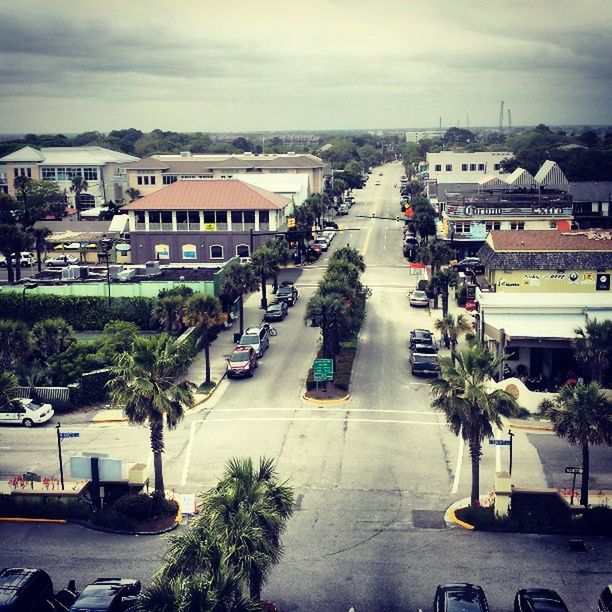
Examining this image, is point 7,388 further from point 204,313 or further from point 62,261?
point 62,261

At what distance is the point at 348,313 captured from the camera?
52.1 meters

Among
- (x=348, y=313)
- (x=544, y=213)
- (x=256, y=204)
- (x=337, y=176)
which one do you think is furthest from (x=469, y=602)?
(x=337, y=176)

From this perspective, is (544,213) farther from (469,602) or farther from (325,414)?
(469,602)

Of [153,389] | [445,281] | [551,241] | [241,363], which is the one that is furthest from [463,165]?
[153,389]

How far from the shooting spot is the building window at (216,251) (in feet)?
262

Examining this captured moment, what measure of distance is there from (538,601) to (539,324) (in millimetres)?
26716

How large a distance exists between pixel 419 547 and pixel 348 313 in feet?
78.2

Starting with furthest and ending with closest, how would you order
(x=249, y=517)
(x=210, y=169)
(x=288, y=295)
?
(x=210, y=169) < (x=288, y=295) < (x=249, y=517)

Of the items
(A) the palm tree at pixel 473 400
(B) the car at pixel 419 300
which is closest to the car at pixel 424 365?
(B) the car at pixel 419 300

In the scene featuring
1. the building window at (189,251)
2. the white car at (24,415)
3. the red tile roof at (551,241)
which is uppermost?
the red tile roof at (551,241)

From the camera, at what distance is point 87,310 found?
59719 millimetres

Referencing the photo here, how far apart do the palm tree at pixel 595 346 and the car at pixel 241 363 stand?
18771 millimetres

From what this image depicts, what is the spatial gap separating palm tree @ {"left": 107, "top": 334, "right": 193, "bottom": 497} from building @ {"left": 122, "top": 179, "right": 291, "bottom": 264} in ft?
154

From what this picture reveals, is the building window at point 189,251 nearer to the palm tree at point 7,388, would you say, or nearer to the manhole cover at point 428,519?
the palm tree at point 7,388
